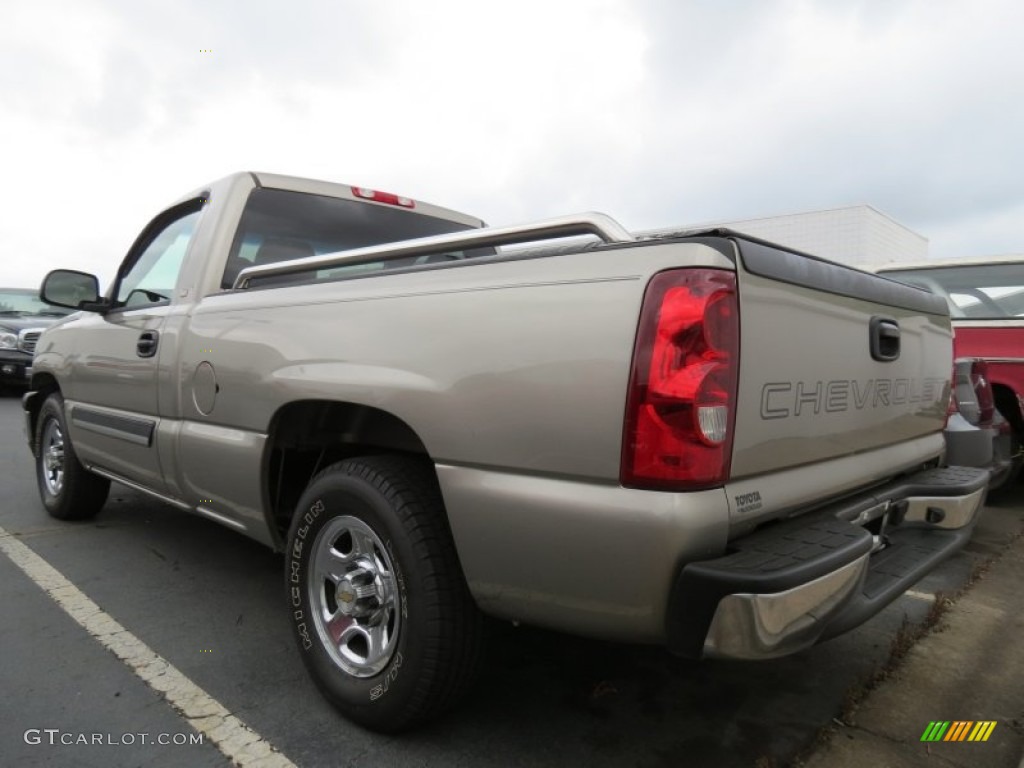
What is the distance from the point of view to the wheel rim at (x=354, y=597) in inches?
83.4

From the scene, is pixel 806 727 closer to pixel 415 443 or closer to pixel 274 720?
pixel 415 443

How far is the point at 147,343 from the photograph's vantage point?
10.4 ft

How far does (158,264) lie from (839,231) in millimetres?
21170

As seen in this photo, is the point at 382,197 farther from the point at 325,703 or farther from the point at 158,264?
the point at 325,703

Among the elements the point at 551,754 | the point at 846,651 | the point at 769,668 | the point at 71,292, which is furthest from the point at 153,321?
the point at 846,651

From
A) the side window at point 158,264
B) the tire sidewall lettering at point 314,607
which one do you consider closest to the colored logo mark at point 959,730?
the tire sidewall lettering at point 314,607

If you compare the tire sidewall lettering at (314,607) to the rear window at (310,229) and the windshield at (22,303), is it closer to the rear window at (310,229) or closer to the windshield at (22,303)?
the rear window at (310,229)

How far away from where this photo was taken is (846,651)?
2.83 m

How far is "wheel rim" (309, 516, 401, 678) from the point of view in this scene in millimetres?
2117

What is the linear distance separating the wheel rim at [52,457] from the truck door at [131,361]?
21.6 inches

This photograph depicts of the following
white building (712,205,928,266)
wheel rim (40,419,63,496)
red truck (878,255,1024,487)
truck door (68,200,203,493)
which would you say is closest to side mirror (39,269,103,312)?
truck door (68,200,203,493)

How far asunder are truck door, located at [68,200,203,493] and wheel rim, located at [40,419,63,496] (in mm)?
548

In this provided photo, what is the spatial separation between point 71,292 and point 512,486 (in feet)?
11.3

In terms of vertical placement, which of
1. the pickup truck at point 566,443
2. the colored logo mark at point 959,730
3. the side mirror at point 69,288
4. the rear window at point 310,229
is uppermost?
the rear window at point 310,229
